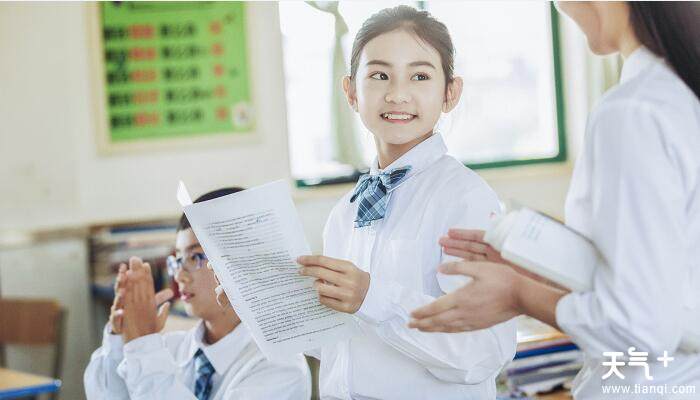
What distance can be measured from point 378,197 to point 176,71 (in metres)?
2.87

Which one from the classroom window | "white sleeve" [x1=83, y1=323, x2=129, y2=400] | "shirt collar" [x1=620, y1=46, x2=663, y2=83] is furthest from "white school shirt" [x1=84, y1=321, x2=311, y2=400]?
the classroom window

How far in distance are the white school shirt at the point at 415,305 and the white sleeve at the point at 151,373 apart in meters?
0.37

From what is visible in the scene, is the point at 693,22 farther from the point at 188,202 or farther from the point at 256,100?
the point at 256,100

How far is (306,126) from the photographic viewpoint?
14.7 feet

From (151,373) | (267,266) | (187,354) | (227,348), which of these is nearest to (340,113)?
(187,354)

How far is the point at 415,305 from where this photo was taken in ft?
4.84

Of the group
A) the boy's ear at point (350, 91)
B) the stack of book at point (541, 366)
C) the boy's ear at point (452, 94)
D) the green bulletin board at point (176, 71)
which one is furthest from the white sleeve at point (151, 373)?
the green bulletin board at point (176, 71)

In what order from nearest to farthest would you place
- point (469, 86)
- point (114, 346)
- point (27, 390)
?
1. point (114, 346)
2. point (27, 390)
3. point (469, 86)

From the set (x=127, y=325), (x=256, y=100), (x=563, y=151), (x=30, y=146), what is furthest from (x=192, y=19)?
(x=127, y=325)

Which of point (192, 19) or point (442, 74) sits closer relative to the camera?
point (442, 74)

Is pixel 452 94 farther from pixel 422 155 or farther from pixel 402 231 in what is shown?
pixel 402 231

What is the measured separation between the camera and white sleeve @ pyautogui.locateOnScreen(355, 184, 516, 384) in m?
1.46

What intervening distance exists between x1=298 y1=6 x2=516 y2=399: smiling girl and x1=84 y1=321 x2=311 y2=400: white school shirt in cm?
20

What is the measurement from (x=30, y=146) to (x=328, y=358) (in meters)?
2.82
